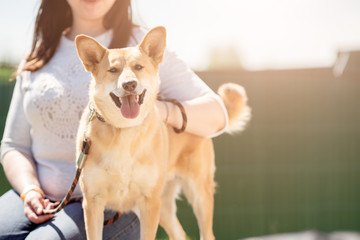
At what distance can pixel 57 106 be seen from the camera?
2182 mm

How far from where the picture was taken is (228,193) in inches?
179

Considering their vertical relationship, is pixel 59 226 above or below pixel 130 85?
below

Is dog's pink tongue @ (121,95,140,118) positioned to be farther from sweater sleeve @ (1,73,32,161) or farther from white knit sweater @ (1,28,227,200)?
sweater sleeve @ (1,73,32,161)

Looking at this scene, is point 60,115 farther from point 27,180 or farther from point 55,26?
point 55,26

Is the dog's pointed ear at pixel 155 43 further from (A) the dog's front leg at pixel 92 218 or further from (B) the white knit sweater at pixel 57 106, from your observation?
(A) the dog's front leg at pixel 92 218

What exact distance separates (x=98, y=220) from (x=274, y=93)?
3.10 m

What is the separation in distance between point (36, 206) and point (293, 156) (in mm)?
3158

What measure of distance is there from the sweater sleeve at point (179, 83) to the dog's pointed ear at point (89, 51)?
44cm

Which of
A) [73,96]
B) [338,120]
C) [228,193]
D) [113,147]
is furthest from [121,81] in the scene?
[338,120]

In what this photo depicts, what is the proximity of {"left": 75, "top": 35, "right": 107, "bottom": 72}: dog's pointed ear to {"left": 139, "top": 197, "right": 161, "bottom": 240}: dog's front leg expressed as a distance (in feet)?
2.10

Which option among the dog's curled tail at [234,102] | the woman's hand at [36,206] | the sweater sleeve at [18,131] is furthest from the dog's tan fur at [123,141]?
the dog's curled tail at [234,102]

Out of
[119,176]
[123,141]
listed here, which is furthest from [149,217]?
[123,141]

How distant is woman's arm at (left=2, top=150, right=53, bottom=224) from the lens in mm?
2062

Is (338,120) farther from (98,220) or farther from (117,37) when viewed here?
(98,220)
